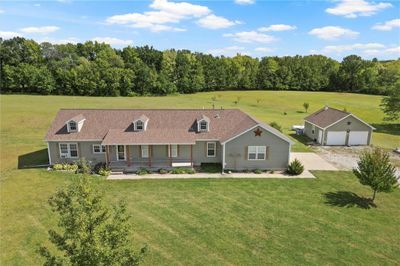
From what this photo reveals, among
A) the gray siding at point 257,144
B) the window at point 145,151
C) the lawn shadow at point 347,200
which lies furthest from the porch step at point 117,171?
the lawn shadow at point 347,200

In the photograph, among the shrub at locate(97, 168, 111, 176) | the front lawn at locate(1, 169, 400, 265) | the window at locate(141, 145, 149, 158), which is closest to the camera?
the front lawn at locate(1, 169, 400, 265)

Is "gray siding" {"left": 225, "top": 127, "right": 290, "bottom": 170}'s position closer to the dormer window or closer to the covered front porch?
the covered front porch

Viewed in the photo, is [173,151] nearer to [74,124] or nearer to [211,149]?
[211,149]

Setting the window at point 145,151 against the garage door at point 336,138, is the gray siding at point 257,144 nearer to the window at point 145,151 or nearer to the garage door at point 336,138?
the window at point 145,151

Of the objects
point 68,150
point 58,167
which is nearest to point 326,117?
point 68,150

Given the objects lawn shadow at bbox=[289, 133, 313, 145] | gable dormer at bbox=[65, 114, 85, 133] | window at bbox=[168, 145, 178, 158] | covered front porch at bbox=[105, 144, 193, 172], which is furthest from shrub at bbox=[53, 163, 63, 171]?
lawn shadow at bbox=[289, 133, 313, 145]

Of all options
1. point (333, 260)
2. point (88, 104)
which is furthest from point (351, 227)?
point (88, 104)

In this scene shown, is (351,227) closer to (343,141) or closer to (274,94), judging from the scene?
(343,141)
